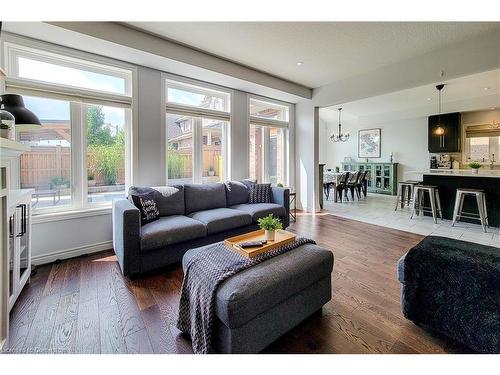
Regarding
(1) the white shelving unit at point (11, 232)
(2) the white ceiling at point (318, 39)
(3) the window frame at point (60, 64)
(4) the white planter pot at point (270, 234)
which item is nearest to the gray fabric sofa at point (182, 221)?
(1) the white shelving unit at point (11, 232)

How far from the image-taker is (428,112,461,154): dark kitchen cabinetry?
21.8 ft

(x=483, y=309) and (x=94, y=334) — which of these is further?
(x=94, y=334)

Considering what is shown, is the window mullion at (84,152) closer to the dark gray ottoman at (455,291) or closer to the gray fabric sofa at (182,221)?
the gray fabric sofa at (182,221)

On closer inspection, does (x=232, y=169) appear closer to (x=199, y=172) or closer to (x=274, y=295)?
(x=199, y=172)

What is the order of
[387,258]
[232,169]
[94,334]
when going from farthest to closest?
[232,169], [387,258], [94,334]

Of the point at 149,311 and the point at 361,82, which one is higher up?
the point at 361,82

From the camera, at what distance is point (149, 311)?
6.29ft

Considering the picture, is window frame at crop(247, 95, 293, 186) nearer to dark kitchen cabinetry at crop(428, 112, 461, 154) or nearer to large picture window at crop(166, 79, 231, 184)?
large picture window at crop(166, 79, 231, 184)

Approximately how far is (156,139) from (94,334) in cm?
262

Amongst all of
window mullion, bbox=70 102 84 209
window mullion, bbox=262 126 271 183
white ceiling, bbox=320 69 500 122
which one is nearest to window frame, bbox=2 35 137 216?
window mullion, bbox=70 102 84 209

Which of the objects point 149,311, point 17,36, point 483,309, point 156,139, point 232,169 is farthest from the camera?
point 232,169

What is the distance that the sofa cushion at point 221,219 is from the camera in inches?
117
